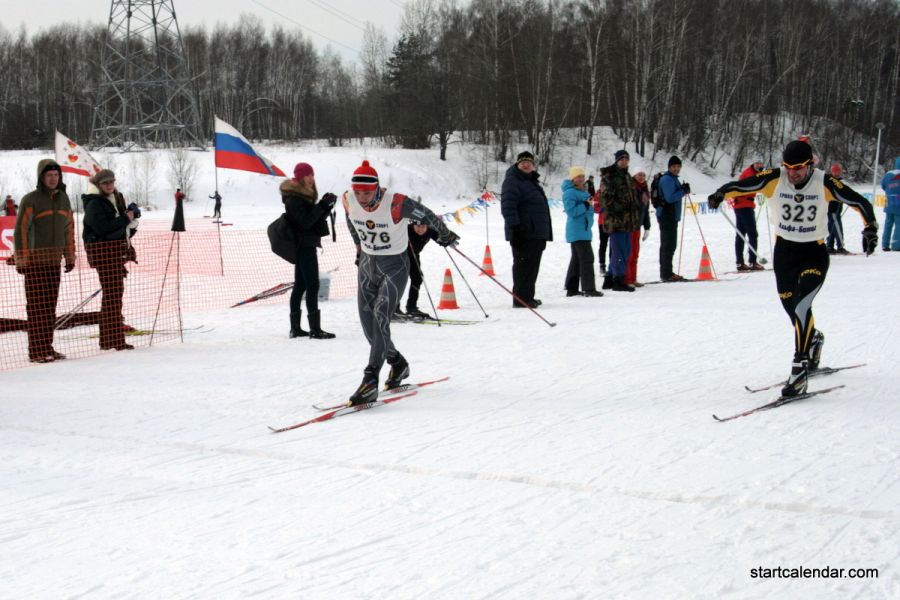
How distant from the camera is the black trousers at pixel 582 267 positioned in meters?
10.2

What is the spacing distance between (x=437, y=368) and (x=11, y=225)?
1055 cm

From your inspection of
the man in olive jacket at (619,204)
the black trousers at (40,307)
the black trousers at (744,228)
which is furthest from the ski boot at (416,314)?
the black trousers at (744,228)

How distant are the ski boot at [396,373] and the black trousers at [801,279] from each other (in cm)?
274

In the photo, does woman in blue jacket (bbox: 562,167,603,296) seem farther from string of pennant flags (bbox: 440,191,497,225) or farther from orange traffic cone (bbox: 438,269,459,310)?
string of pennant flags (bbox: 440,191,497,225)

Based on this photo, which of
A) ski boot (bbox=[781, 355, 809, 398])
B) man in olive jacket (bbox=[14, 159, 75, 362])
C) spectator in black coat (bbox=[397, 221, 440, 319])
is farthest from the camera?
spectator in black coat (bbox=[397, 221, 440, 319])

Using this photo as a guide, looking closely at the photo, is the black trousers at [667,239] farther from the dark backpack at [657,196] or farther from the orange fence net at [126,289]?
the orange fence net at [126,289]

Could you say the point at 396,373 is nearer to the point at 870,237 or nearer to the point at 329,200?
the point at 329,200

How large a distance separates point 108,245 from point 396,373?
360 cm

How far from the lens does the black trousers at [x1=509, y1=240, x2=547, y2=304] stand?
30.6ft

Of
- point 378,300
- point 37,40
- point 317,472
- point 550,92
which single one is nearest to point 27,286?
point 378,300

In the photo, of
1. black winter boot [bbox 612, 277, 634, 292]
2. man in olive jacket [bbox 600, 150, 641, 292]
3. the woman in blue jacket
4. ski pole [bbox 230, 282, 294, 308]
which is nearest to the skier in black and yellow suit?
the woman in blue jacket

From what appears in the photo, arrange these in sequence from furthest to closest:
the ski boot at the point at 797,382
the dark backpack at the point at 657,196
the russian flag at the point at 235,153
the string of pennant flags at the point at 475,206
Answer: the string of pennant flags at the point at 475,206 < the dark backpack at the point at 657,196 < the russian flag at the point at 235,153 < the ski boot at the point at 797,382

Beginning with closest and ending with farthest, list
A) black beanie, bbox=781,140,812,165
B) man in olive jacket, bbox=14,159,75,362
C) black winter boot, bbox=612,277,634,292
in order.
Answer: black beanie, bbox=781,140,812,165
man in olive jacket, bbox=14,159,75,362
black winter boot, bbox=612,277,634,292

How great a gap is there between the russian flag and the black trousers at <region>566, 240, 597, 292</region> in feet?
13.2
